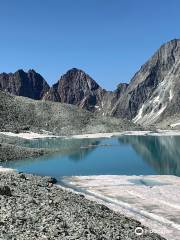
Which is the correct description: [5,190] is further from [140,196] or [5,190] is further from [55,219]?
[140,196]

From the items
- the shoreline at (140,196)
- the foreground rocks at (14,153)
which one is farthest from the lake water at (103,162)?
the shoreline at (140,196)

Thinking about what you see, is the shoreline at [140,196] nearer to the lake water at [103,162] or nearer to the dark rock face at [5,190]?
the lake water at [103,162]

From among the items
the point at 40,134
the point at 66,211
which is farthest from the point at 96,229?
the point at 40,134

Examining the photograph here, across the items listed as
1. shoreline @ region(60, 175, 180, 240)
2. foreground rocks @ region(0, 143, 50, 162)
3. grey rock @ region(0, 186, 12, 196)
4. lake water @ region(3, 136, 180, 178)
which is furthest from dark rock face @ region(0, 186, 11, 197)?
foreground rocks @ region(0, 143, 50, 162)

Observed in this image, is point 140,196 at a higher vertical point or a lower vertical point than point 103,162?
lower

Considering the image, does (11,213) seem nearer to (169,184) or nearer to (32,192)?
(32,192)

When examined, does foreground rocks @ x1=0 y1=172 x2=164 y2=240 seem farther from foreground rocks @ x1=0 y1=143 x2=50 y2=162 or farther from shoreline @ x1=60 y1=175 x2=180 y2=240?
foreground rocks @ x1=0 y1=143 x2=50 y2=162

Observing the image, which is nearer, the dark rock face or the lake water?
the dark rock face

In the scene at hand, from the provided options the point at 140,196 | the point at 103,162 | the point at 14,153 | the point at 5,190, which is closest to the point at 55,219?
the point at 5,190
